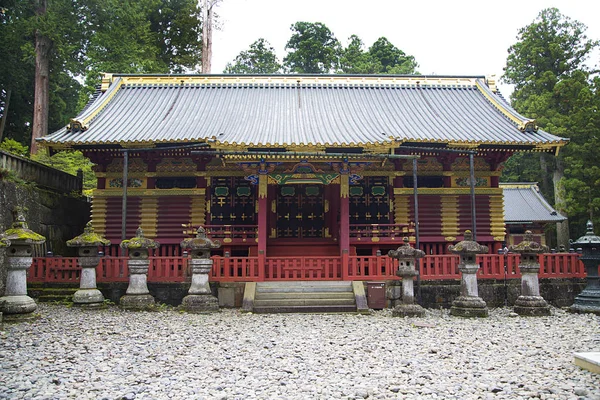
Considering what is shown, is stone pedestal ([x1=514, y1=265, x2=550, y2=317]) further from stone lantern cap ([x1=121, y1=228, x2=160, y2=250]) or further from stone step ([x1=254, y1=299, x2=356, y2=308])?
stone lantern cap ([x1=121, y1=228, x2=160, y2=250])

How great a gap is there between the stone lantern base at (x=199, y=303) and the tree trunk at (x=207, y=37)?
69.7 feet

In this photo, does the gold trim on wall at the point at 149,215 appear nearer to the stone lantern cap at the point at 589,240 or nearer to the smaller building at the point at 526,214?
the stone lantern cap at the point at 589,240

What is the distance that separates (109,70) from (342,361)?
2499 cm

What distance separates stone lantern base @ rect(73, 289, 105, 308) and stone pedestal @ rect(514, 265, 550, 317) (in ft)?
34.2

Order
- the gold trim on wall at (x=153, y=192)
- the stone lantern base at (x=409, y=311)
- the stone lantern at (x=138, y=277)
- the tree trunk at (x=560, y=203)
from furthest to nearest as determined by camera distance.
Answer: the tree trunk at (x=560, y=203)
the gold trim on wall at (x=153, y=192)
the stone lantern at (x=138, y=277)
the stone lantern base at (x=409, y=311)

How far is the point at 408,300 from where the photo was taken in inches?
462

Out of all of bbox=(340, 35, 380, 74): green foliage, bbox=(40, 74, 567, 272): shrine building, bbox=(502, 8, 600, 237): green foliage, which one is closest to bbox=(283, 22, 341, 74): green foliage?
bbox=(340, 35, 380, 74): green foliage

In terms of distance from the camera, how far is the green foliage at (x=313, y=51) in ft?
156

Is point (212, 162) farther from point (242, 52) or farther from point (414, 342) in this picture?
point (242, 52)

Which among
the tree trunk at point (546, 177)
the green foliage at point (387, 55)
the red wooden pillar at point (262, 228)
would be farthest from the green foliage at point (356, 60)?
the red wooden pillar at point (262, 228)

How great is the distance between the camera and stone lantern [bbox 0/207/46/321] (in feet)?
33.6

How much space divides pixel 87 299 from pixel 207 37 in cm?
2208

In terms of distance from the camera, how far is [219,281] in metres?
13.0

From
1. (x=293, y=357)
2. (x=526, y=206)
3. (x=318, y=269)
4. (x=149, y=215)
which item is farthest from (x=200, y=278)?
(x=526, y=206)
